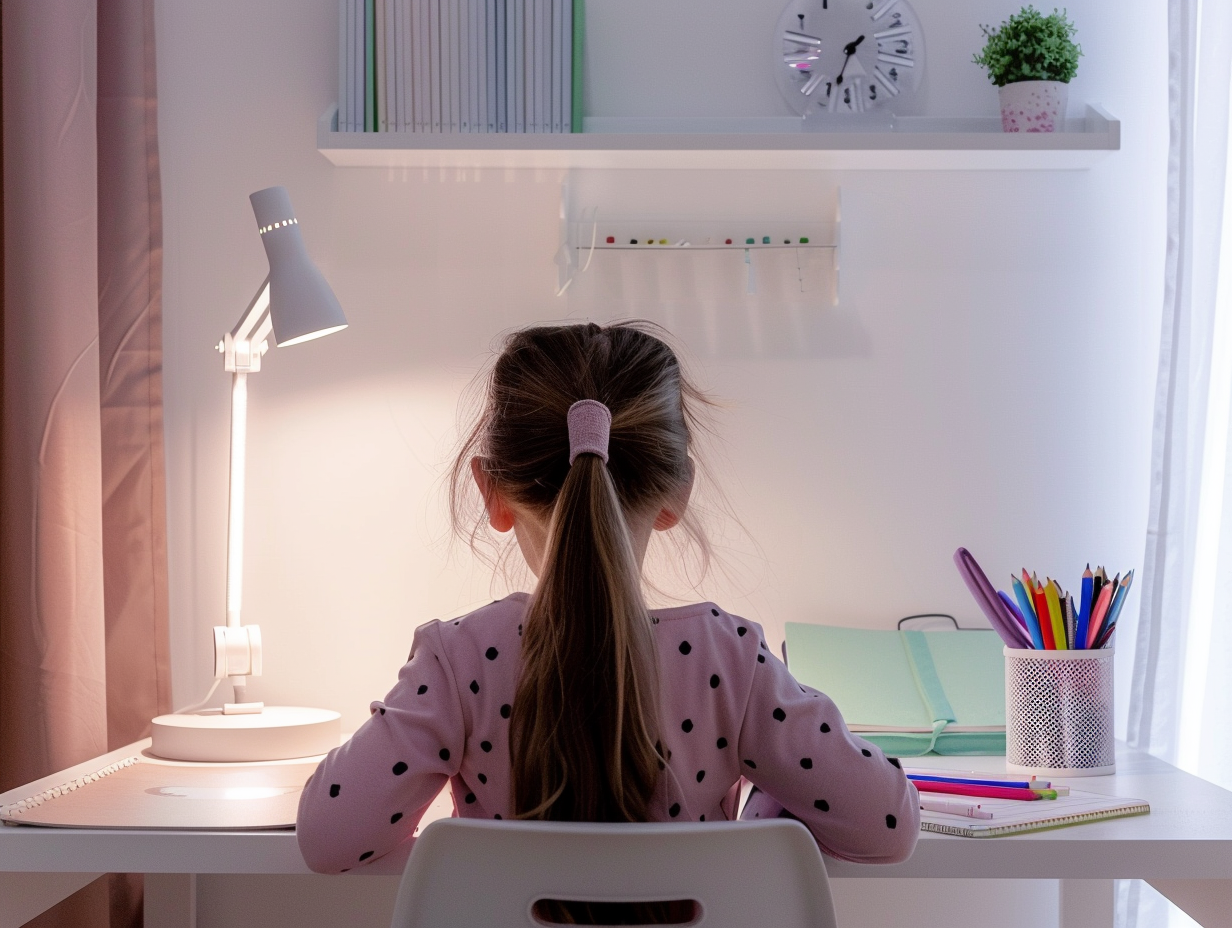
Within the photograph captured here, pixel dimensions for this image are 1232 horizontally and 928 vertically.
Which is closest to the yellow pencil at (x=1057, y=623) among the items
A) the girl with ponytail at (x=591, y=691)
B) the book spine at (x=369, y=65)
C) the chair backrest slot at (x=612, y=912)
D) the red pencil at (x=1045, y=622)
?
the red pencil at (x=1045, y=622)

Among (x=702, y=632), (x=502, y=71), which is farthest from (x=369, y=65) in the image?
(x=702, y=632)

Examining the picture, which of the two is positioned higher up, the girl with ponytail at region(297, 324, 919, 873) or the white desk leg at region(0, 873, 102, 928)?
the girl with ponytail at region(297, 324, 919, 873)

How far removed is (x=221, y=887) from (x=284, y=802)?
0.57m

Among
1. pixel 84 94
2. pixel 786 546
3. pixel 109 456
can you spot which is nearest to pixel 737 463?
pixel 786 546

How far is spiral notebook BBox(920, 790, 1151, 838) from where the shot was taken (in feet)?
2.91

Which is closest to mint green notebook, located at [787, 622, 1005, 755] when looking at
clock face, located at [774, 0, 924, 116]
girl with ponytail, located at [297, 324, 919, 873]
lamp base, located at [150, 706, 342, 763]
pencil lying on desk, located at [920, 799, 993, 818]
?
pencil lying on desk, located at [920, 799, 993, 818]

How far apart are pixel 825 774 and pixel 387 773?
299 mm

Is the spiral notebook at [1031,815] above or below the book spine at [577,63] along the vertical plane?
below

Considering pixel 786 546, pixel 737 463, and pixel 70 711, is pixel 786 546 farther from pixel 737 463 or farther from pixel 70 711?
pixel 70 711

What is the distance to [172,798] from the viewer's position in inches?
39.9

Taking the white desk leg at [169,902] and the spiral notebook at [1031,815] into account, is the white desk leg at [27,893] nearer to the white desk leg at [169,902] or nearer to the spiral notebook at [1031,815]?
the white desk leg at [169,902]

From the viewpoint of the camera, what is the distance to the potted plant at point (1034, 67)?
1.35 metres

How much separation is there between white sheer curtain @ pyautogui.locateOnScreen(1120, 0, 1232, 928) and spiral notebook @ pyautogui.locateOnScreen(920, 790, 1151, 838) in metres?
0.41

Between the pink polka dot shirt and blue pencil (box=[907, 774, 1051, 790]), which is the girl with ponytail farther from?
blue pencil (box=[907, 774, 1051, 790])
